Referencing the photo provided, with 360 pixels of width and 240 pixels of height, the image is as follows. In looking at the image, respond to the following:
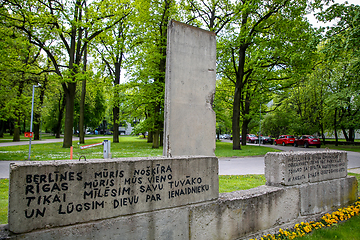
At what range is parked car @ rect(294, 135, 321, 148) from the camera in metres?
28.6

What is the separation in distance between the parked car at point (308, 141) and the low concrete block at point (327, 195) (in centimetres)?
2603

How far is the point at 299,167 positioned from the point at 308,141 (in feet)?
93.0

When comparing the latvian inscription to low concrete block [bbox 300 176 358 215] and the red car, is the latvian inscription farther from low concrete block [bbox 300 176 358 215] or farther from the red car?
the red car

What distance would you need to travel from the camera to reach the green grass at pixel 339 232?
3.98 m

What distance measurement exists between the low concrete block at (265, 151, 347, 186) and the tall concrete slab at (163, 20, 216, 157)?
4.46 feet

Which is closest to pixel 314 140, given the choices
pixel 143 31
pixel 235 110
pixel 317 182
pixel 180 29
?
pixel 235 110

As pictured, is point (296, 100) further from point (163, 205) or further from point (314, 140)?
point (163, 205)

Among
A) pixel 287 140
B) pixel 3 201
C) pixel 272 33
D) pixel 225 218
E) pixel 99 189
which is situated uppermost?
pixel 272 33

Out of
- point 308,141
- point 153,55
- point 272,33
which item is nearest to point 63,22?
point 153,55

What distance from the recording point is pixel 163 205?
121 inches

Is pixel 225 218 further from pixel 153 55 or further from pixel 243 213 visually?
pixel 153 55

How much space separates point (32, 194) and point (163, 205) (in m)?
1.51

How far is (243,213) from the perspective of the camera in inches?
147

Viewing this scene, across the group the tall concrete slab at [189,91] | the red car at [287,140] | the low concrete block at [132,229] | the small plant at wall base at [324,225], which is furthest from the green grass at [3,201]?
the red car at [287,140]
